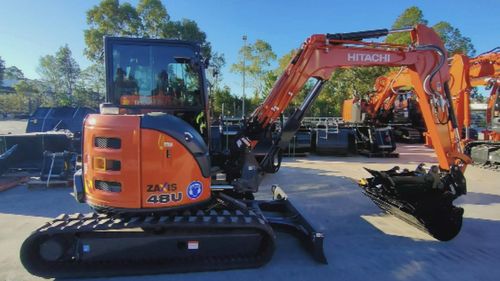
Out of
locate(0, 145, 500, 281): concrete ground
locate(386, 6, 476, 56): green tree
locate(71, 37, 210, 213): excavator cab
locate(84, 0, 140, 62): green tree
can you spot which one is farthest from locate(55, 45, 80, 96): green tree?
locate(71, 37, 210, 213): excavator cab

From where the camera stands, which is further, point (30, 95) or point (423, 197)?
point (30, 95)

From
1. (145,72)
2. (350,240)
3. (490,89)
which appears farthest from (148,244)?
(490,89)

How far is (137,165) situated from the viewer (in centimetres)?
359

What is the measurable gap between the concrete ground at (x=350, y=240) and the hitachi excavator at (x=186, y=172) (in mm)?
208

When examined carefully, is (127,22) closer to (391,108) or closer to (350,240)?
(391,108)

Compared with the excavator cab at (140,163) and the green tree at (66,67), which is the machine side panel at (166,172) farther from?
the green tree at (66,67)

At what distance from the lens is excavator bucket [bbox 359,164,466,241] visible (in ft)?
15.9

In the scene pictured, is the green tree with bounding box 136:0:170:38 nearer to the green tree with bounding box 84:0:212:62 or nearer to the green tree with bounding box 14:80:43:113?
the green tree with bounding box 84:0:212:62

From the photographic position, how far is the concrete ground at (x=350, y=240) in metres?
3.82

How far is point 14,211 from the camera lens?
5.93m

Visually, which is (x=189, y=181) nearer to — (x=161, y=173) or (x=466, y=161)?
(x=161, y=173)

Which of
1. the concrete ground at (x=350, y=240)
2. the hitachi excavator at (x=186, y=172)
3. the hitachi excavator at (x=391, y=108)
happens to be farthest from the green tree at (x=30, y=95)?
the hitachi excavator at (x=186, y=172)

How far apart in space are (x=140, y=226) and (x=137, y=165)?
0.64 metres

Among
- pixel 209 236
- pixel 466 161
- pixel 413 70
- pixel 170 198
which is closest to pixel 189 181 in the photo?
pixel 170 198
